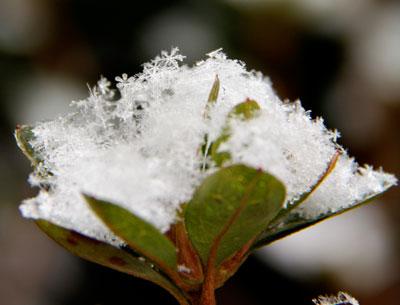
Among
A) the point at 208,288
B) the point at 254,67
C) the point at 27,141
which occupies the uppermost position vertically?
the point at 254,67

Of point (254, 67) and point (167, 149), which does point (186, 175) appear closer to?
point (167, 149)

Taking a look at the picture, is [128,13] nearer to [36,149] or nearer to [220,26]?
[220,26]

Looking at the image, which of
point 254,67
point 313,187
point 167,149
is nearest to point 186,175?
point 167,149

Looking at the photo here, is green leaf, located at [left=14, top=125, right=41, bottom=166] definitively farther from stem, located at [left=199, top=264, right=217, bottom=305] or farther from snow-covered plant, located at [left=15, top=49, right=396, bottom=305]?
stem, located at [left=199, top=264, right=217, bottom=305]

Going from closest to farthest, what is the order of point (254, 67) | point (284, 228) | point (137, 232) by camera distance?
1. point (137, 232)
2. point (284, 228)
3. point (254, 67)

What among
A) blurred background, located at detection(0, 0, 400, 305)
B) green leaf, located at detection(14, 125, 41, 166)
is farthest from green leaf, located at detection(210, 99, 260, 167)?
blurred background, located at detection(0, 0, 400, 305)

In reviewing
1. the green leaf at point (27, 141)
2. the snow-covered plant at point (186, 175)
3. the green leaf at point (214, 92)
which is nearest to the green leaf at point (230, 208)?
the snow-covered plant at point (186, 175)

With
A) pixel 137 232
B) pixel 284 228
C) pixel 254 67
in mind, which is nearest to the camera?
pixel 137 232

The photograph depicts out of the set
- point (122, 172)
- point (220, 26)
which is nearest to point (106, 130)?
point (122, 172)
